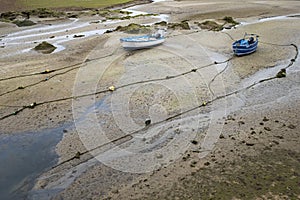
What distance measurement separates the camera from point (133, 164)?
35.7 ft

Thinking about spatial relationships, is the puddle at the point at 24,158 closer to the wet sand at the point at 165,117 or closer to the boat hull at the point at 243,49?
the wet sand at the point at 165,117

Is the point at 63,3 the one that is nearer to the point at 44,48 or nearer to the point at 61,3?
the point at 61,3

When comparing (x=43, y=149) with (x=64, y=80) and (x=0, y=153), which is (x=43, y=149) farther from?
(x=64, y=80)

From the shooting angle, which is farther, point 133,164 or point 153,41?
point 153,41

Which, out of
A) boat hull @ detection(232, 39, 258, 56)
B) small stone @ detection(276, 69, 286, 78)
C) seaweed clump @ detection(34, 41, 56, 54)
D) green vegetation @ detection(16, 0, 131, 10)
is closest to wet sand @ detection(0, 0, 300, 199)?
small stone @ detection(276, 69, 286, 78)

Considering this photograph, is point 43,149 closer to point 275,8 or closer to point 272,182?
point 272,182

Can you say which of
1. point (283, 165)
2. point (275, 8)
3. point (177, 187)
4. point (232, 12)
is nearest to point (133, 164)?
point (177, 187)

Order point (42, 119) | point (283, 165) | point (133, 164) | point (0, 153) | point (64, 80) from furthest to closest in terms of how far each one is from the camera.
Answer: point (64, 80), point (42, 119), point (0, 153), point (133, 164), point (283, 165)

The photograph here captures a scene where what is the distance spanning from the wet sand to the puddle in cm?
37

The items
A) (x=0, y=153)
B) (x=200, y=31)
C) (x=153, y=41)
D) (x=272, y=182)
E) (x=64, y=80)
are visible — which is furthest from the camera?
(x=200, y=31)

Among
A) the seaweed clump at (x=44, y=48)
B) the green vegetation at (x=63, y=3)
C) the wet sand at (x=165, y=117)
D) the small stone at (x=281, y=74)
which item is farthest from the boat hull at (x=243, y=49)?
the green vegetation at (x=63, y=3)

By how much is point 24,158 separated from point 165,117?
6.06 metres

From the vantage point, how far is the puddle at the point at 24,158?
10.1 metres

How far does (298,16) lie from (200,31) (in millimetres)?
15420
